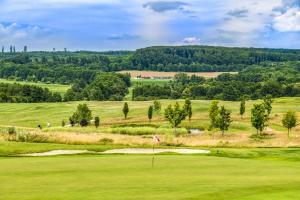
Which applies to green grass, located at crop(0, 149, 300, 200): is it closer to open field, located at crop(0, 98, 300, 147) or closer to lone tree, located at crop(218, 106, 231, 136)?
open field, located at crop(0, 98, 300, 147)

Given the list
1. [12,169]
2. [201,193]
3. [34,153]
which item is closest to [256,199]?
[201,193]

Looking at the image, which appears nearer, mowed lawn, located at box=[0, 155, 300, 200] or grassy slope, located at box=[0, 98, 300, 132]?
mowed lawn, located at box=[0, 155, 300, 200]

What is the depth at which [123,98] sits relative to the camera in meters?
195

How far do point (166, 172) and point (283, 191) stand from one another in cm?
680

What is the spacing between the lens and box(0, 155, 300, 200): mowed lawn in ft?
63.7

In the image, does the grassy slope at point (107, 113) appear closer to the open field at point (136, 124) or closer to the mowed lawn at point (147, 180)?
the open field at point (136, 124)

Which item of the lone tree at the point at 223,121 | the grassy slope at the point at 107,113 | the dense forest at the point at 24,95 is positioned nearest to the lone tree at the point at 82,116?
the grassy slope at the point at 107,113

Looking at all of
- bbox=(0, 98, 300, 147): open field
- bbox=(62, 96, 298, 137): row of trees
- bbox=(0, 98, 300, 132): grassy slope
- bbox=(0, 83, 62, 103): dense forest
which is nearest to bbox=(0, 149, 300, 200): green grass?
bbox=(0, 98, 300, 147): open field

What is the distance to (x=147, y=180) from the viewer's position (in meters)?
22.8

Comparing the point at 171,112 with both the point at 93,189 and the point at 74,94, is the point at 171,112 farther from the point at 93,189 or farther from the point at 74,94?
the point at 74,94

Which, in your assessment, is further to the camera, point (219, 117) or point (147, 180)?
point (219, 117)

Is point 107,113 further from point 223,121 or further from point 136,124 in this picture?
point 223,121

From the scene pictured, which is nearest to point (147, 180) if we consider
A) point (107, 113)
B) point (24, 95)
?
point (107, 113)

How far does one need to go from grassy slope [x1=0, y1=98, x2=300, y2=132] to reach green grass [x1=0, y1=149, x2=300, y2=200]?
221 ft
